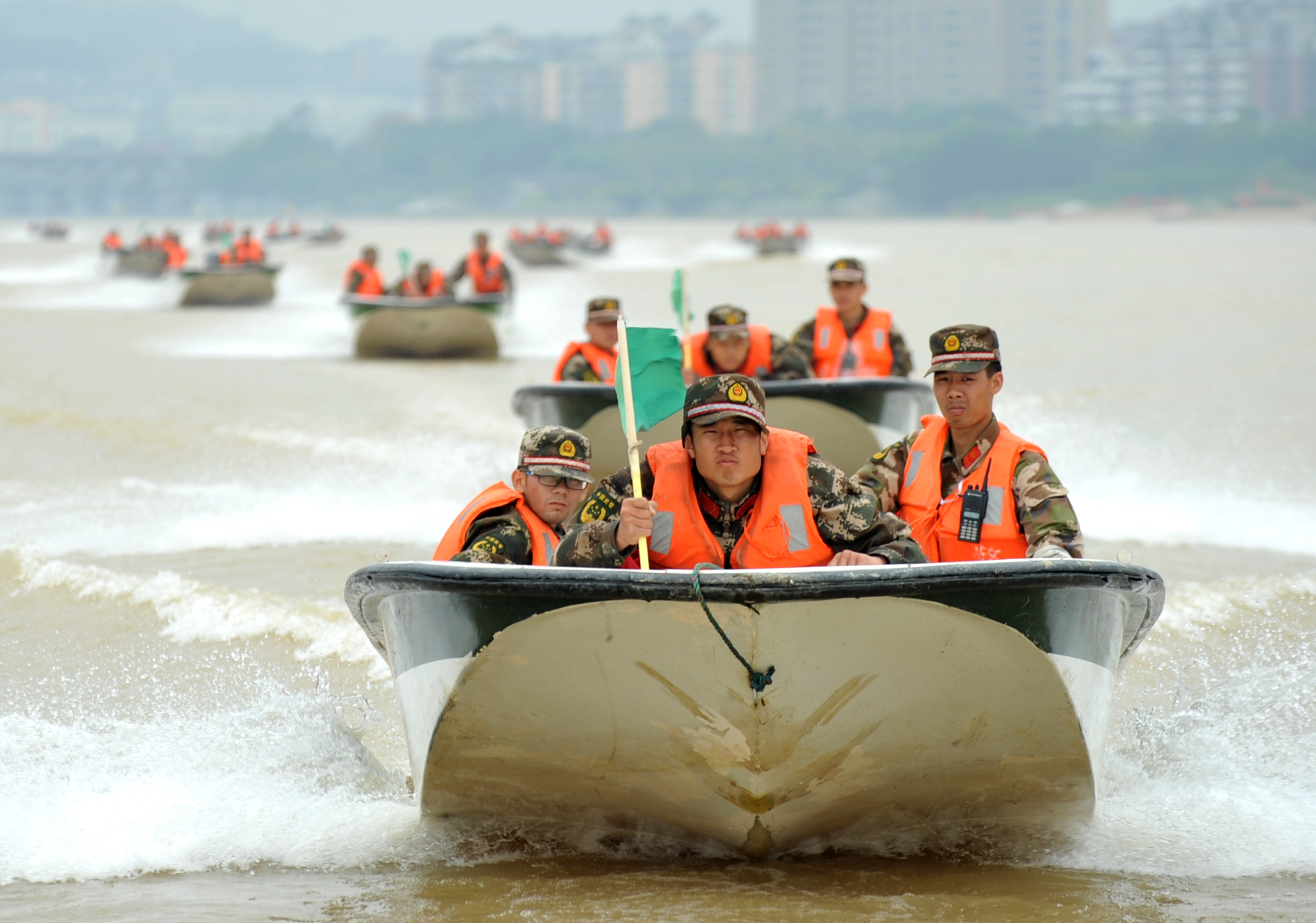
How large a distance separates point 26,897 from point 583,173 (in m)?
175

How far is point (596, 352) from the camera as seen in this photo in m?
10.5

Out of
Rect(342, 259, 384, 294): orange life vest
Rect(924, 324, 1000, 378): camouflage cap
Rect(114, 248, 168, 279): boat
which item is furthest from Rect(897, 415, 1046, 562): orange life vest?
Rect(114, 248, 168, 279): boat

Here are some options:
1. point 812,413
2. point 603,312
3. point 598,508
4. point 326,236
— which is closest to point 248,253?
point 603,312

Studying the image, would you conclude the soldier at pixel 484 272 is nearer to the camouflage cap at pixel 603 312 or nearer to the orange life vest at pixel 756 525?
the camouflage cap at pixel 603 312

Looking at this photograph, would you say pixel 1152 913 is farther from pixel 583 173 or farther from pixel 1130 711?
pixel 583 173

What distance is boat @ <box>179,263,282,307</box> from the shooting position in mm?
31188

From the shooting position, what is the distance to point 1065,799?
16.4 feet

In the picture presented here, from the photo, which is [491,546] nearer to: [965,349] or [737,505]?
[737,505]

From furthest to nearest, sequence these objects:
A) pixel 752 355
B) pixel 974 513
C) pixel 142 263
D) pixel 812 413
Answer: pixel 142 263, pixel 752 355, pixel 812 413, pixel 974 513

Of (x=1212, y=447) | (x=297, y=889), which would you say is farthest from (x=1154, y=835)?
(x=1212, y=447)

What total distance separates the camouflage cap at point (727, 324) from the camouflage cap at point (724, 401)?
4669 mm

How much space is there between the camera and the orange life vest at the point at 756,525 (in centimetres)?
481

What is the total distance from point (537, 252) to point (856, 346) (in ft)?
132

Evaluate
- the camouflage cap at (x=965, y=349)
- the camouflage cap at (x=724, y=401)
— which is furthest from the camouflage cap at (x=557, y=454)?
the camouflage cap at (x=965, y=349)
